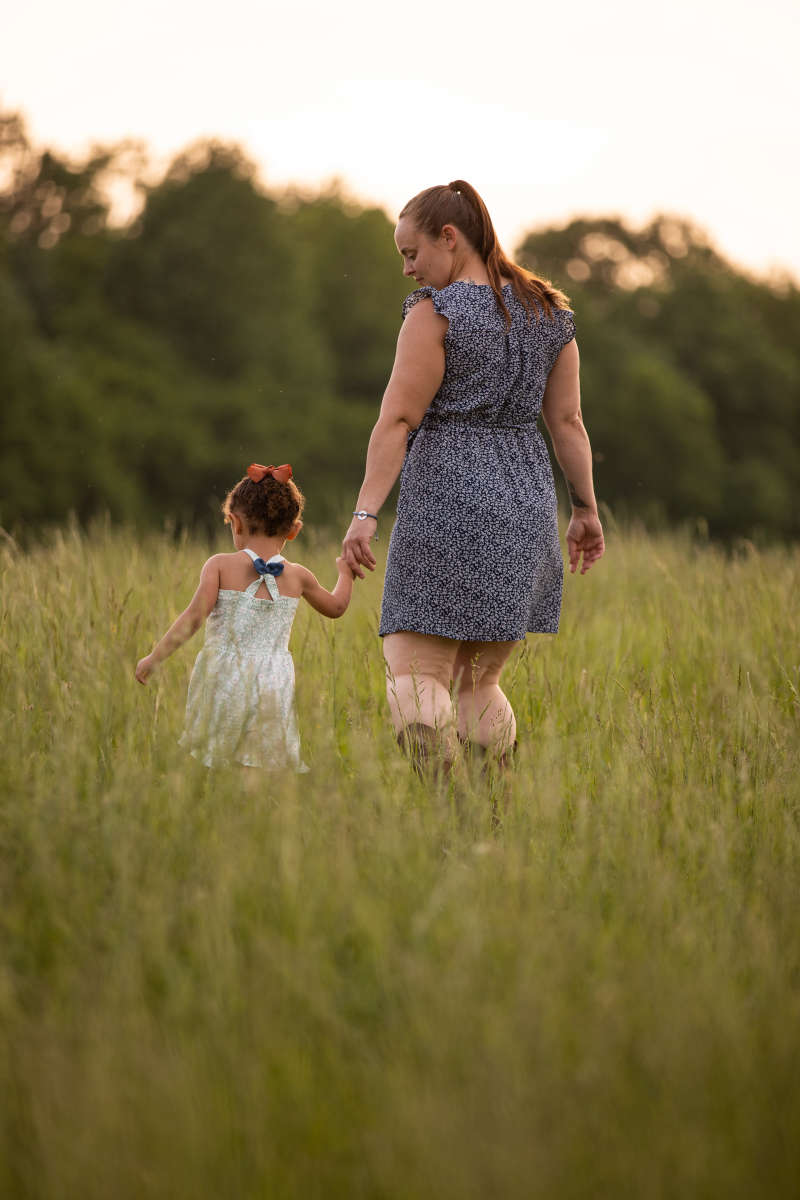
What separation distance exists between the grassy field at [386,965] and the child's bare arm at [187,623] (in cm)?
9

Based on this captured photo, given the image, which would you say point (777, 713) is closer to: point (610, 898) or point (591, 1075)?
point (610, 898)

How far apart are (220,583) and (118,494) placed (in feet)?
76.5

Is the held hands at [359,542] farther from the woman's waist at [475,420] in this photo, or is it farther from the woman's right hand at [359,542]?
the woman's waist at [475,420]

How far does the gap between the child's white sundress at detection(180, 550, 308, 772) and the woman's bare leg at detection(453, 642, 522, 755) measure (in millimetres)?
537

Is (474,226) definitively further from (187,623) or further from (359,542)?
(187,623)

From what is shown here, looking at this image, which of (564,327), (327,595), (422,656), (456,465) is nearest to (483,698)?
(422,656)

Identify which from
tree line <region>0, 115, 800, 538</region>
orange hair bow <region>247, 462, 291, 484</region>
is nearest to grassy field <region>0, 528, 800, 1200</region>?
orange hair bow <region>247, 462, 291, 484</region>

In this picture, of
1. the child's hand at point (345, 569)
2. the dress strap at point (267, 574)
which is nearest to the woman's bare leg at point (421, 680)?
the child's hand at point (345, 569)

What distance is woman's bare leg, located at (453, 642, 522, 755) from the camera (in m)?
3.63

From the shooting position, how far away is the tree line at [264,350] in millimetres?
26656

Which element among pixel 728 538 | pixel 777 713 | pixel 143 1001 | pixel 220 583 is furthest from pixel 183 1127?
pixel 728 538

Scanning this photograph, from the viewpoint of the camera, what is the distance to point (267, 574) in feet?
11.3

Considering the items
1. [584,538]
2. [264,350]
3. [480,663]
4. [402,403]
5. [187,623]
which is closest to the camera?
[187,623]

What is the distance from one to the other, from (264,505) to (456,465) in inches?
Result: 22.0
